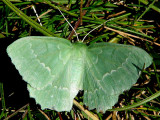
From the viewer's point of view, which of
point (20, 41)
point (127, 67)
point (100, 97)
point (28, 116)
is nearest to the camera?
point (20, 41)

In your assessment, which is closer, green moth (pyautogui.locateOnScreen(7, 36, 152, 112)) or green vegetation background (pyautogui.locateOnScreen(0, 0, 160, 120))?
green moth (pyautogui.locateOnScreen(7, 36, 152, 112))

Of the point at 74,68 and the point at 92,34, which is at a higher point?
the point at 92,34

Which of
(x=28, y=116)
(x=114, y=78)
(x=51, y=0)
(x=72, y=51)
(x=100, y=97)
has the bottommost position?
(x=28, y=116)

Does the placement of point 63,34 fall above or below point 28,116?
above

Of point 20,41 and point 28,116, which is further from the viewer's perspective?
point 28,116

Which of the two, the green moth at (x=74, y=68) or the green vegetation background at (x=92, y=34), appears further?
the green vegetation background at (x=92, y=34)

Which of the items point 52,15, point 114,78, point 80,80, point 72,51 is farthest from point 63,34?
point 114,78

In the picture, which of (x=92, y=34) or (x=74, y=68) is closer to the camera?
(x=74, y=68)

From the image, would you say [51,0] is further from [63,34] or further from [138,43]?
[138,43]
